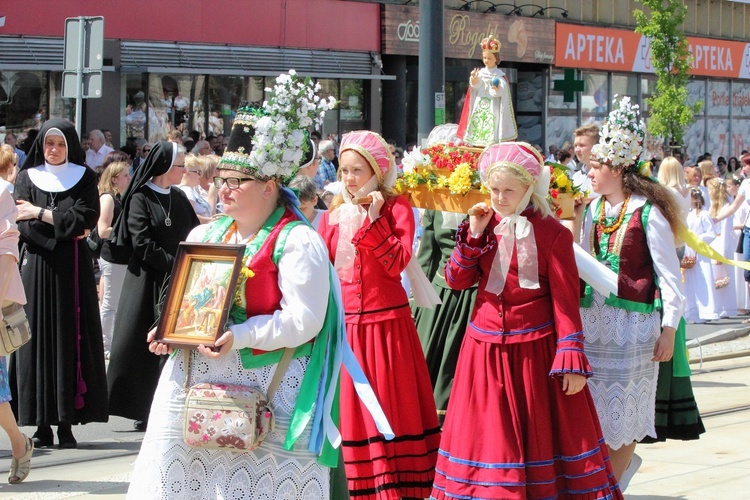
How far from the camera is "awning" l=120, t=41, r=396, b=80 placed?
20.9 m

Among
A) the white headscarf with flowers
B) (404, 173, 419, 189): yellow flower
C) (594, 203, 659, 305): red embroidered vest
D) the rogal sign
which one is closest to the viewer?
the white headscarf with flowers

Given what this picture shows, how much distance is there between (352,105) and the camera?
2592cm

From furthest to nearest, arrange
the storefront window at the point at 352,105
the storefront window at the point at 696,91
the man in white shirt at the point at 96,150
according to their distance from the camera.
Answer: the storefront window at the point at 696,91 → the storefront window at the point at 352,105 → the man in white shirt at the point at 96,150

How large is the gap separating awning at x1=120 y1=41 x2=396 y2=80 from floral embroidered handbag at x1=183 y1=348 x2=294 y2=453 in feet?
50.0

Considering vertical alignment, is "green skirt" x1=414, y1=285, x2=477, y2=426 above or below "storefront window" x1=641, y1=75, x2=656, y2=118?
below

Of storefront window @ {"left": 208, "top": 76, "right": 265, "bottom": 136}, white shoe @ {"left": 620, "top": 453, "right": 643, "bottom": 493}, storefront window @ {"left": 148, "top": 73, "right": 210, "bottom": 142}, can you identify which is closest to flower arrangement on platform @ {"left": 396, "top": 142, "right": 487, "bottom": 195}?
white shoe @ {"left": 620, "top": 453, "right": 643, "bottom": 493}

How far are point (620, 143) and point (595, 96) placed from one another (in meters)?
27.8

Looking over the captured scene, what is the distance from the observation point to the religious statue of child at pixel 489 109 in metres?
7.47

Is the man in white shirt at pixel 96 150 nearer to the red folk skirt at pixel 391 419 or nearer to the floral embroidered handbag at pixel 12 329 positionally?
the floral embroidered handbag at pixel 12 329

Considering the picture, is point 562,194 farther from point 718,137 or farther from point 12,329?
point 718,137

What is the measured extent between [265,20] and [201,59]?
1891 millimetres

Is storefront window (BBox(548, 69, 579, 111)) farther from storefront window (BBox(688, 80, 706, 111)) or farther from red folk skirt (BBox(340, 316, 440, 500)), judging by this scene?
red folk skirt (BBox(340, 316, 440, 500))

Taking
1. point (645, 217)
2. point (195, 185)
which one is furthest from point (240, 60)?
point (645, 217)

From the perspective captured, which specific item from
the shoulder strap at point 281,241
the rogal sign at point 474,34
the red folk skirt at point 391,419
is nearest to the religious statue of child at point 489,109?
the red folk skirt at point 391,419
